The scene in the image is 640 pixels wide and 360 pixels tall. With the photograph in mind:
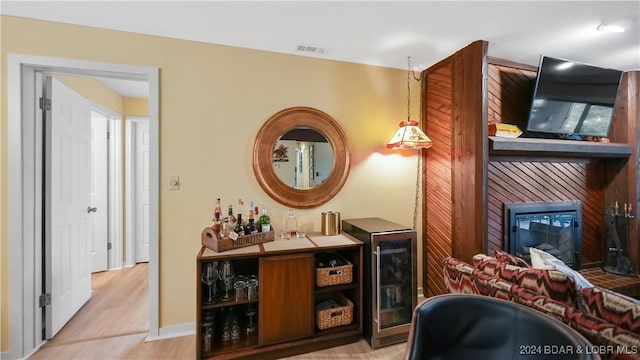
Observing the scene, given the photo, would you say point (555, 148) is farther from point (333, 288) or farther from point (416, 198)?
point (333, 288)

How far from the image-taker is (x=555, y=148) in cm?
239

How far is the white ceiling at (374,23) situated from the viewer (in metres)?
1.73

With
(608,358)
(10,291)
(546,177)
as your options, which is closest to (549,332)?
(608,358)

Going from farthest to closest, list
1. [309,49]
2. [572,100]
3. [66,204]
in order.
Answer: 1. [572,100]
2. [309,49]
3. [66,204]

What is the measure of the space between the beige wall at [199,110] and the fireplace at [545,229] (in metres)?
1.52

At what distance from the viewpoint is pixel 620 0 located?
5.54 ft

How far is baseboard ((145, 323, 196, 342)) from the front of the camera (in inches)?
81.4

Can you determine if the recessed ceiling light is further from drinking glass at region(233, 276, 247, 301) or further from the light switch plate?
the light switch plate

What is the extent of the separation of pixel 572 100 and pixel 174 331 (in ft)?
13.4

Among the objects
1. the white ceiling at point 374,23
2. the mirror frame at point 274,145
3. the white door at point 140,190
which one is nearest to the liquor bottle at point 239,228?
the mirror frame at point 274,145

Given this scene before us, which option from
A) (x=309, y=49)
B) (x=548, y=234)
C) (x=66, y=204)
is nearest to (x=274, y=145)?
(x=309, y=49)

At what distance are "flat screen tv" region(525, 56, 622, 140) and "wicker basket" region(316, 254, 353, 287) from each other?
214 cm

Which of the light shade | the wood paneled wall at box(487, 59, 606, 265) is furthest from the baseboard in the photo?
the wood paneled wall at box(487, 59, 606, 265)

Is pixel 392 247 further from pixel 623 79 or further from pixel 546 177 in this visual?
pixel 623 79
